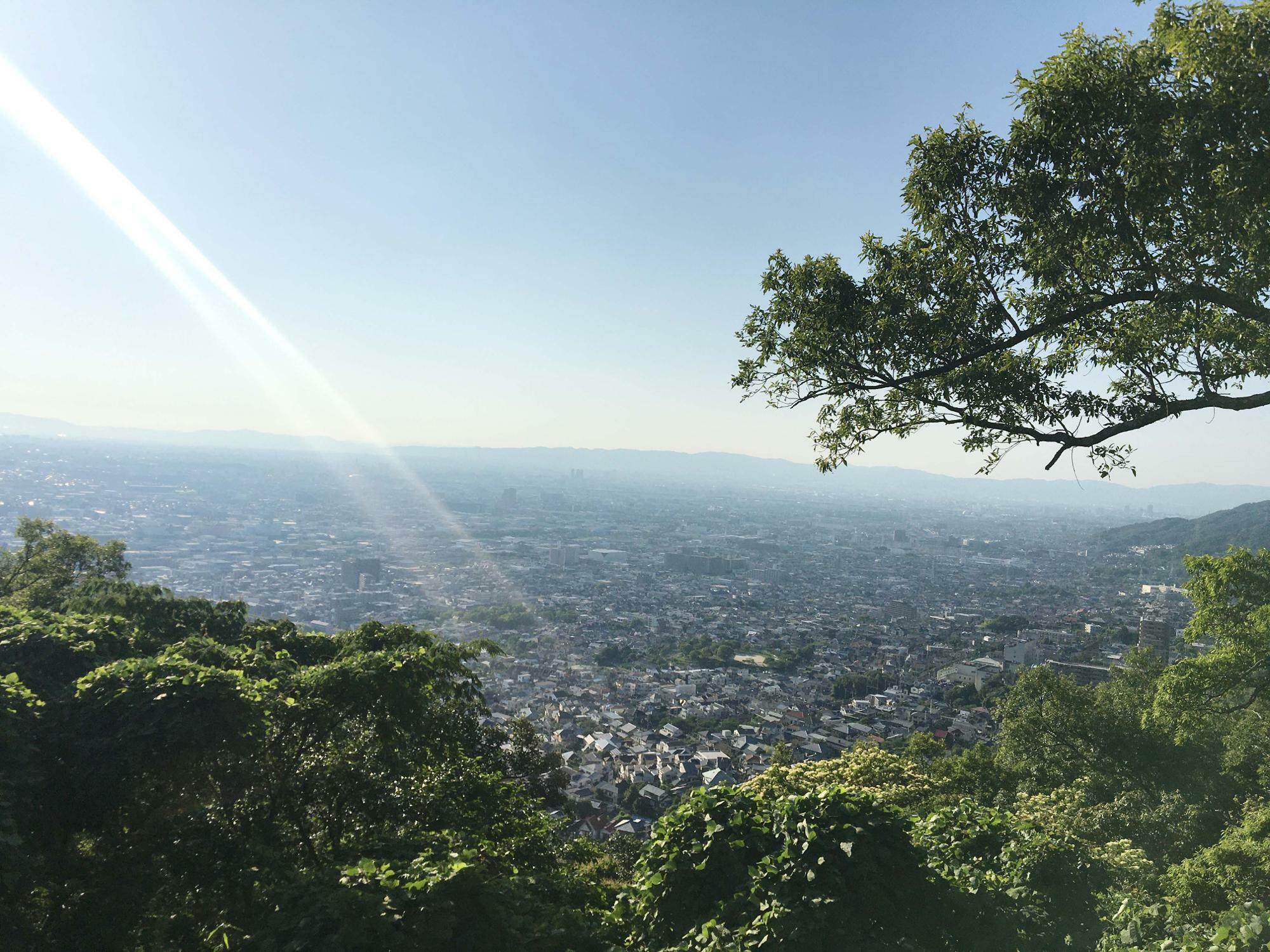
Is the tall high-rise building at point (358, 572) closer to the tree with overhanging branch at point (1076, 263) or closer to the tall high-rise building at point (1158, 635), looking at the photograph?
the tree with overhanging branch at point (1076, 263)

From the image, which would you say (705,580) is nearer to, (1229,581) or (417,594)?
(417,594)

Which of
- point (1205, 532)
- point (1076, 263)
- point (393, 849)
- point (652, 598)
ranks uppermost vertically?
point (1076, 263)

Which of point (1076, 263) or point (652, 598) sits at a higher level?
point (1076, 263)

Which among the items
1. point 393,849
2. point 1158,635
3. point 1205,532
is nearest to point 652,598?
point 1158,635

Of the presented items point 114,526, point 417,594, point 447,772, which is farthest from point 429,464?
point 447,772

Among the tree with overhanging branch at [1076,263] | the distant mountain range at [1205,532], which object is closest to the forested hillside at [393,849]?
the tree with overhanging branch at [1076,263]

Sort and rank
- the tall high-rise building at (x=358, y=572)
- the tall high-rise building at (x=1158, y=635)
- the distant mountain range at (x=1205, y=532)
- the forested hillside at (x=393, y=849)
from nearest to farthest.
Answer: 1. the forested hillside at (x=393, y=849)
2. the tall high-rise building at (x=1158, y=635)
3. the tall high-rise building at (x=358, y=572)
4. the distant mountain range at (x=1205, y=532)

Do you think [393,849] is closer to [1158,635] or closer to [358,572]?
[358,572]

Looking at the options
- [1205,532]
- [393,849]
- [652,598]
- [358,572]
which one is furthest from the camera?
[1205,532]
